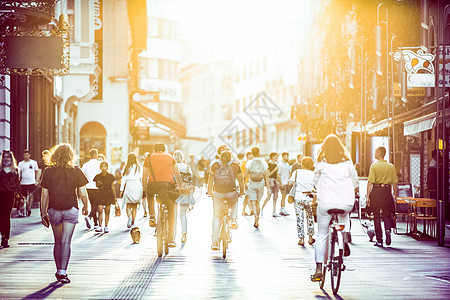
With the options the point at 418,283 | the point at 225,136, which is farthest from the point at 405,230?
the point at 225,136

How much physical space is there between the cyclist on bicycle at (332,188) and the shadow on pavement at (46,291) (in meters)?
2.94

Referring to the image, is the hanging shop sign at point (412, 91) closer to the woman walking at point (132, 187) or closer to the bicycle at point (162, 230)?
the woman walking at point (132, 187)

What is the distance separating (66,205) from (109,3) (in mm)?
36232

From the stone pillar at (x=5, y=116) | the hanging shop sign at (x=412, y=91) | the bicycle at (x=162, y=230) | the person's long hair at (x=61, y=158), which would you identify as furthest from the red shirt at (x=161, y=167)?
the hanging shop sign at (x=412, y=91)

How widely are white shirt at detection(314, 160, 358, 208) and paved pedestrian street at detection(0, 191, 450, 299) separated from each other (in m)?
1.01

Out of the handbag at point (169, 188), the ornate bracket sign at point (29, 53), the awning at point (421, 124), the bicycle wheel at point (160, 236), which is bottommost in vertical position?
the bicycle wheel at point (160, 236)

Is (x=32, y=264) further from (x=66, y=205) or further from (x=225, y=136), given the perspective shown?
(x=225, y=136)

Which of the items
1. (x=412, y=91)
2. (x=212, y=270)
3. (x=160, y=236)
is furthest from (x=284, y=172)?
(x=212, y=270)

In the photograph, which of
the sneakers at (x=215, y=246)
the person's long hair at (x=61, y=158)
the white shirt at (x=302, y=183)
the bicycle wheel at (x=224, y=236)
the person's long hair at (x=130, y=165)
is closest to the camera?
the person's long hair at (x=61, y=158)

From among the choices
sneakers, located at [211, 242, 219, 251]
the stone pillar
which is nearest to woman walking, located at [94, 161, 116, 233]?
sneakers, located at [211, 242, 219, 251]

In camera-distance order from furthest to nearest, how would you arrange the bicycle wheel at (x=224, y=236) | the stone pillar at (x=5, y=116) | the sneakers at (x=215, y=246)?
the stone pillar at (x=5, y=116)
the sneakers at (x=215, y=246)
the bicycle wheel at (x=224, y=236)

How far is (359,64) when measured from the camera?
30.7 meters

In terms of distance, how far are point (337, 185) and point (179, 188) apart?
496 centimetres

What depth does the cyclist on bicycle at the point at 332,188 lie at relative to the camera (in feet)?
34.2
